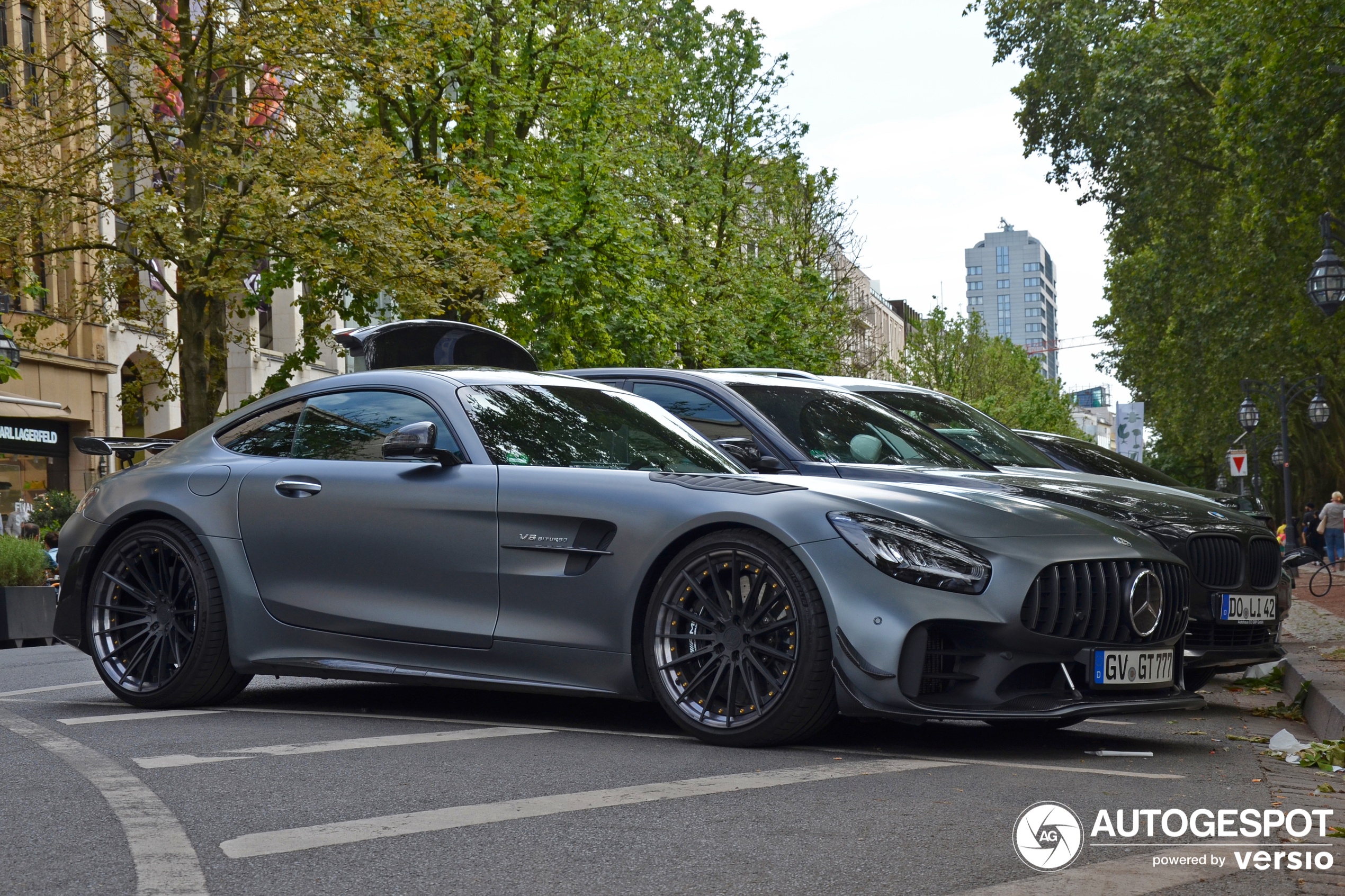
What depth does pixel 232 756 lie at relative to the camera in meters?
5.35

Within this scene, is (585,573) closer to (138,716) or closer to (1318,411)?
(138,716)

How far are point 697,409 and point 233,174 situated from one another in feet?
37.1

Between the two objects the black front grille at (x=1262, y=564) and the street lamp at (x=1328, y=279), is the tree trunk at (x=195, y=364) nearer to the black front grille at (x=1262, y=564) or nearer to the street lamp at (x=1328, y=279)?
the street lamp at (x=1328, y=279)

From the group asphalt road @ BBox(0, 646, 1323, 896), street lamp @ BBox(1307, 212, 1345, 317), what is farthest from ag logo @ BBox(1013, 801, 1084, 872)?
street lamp @ BBox(1307, 212, 1345, 317)

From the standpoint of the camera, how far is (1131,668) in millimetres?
5523

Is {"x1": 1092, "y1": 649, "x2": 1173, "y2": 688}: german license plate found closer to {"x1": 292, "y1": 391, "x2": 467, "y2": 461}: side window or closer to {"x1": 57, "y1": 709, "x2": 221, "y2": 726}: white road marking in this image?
{"x1": 292, "y1": 391, "x2": 467, "y2": 461}: side window

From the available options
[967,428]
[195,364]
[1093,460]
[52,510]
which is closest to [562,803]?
[967,428]

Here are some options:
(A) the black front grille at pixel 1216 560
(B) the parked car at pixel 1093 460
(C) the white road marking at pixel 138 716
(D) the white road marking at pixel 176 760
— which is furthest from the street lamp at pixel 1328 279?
(D) the white road marking at pixel 176 760

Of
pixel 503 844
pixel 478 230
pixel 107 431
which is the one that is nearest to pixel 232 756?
pixel 503 844

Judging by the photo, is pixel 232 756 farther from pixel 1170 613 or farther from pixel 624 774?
pixel 1170 613

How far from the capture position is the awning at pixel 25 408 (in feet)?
79.0

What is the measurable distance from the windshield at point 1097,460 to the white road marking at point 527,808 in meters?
6.69

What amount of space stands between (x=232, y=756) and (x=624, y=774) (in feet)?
4.70

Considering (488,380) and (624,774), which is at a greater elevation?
(488,380)
